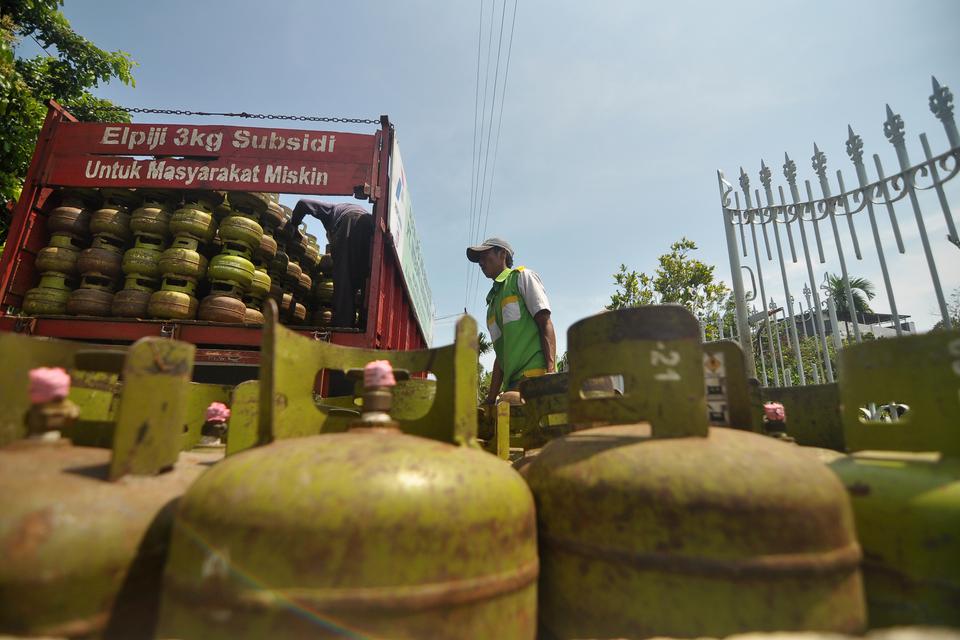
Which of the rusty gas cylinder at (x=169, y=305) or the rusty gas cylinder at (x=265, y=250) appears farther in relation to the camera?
the rusty gas cylinder at (x=265, y=250)

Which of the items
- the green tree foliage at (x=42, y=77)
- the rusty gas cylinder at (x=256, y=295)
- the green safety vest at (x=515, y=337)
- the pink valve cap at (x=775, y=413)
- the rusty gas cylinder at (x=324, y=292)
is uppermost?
the green tree foliage at (x=42, y=77)

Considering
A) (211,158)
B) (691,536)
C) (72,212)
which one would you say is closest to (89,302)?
(72,212)

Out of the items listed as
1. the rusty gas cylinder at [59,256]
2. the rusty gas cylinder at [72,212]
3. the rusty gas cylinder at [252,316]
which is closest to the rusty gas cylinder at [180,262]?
the rusty gas cylinder at [252,316]

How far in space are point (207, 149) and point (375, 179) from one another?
205cm

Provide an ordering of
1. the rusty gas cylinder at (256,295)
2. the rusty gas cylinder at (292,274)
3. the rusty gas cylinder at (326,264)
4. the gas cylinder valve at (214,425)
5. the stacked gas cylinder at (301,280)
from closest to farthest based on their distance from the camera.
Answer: the gas cylinder valve at (214,425), the rusty gas cylinder at (256,295), the stacked gas cylinder at (301,280), the rusty gas cylinder at (292,274), the rusty gas cylinder at (326,264)

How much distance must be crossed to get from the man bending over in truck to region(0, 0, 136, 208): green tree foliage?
5.60m

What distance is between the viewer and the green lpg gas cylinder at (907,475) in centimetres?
114

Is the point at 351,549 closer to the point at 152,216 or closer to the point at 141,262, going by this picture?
the point at 141,262

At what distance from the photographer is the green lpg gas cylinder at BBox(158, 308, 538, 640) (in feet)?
3.29

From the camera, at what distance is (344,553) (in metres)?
1.02

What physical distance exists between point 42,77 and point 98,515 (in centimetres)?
1256

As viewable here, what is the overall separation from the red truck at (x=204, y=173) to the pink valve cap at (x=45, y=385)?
11.3 ft

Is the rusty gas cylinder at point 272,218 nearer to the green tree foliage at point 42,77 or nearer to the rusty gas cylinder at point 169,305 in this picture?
the rusty gas cylinder at point 169,305

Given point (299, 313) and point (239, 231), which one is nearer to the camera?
point (239, 231)
